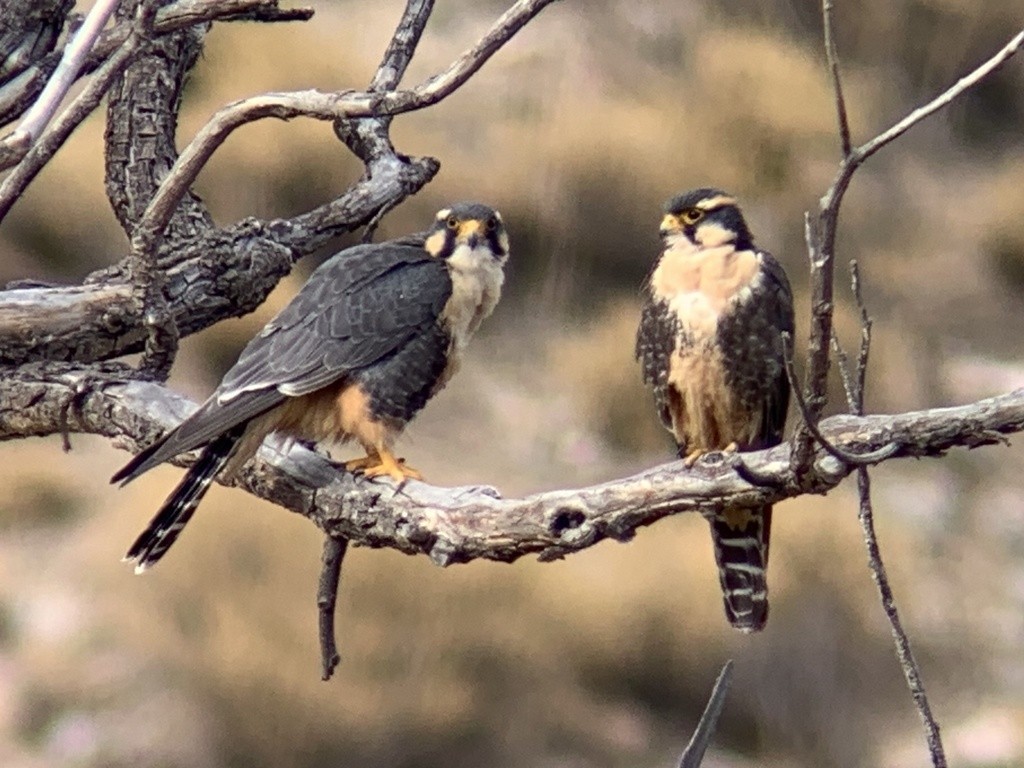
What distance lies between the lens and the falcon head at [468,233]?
356 cm

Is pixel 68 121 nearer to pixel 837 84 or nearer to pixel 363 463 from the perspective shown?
pixel 837 84

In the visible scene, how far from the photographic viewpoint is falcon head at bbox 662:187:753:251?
12.0 feet

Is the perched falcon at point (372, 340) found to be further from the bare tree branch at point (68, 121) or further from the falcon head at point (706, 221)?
the bare tree branch at point (68, 121)

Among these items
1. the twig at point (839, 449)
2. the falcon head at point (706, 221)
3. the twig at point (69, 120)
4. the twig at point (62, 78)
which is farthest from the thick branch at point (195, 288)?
the twig at point (839, 449)

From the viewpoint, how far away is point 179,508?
3025 mm

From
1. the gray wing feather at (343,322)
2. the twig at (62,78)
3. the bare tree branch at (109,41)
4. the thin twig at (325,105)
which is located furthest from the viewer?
the gray wing feather at (343,322)

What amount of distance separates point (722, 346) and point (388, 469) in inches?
34.9

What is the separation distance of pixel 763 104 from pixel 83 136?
5434 mm

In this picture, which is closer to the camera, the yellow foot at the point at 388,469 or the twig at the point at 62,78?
the twig at the point at 62,78

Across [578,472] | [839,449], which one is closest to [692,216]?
[839,449]

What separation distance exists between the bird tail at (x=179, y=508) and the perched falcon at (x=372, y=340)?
0.07m

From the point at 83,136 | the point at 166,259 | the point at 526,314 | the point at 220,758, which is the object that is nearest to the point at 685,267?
the point at 166,259

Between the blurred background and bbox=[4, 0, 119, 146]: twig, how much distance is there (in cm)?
640

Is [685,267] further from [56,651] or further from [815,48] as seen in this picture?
[815,48]
